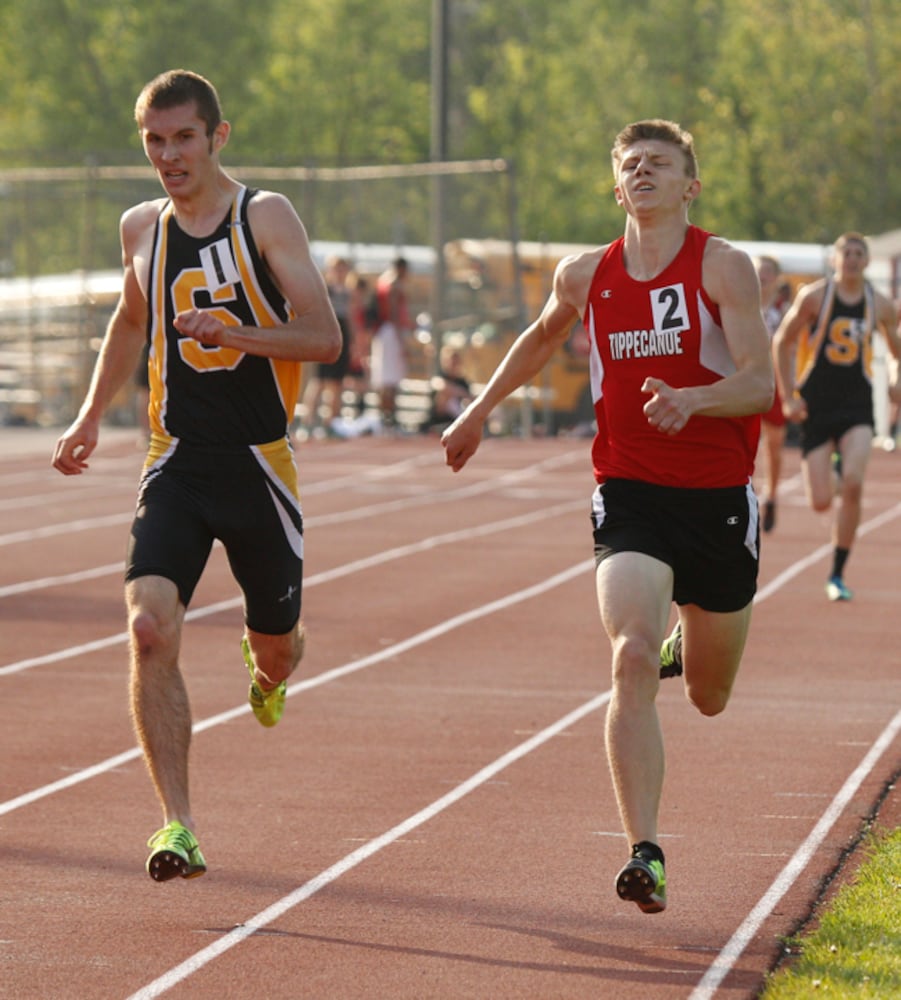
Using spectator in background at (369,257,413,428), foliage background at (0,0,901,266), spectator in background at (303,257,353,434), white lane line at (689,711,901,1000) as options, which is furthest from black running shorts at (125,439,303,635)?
foliage background at (0,0,901,266)

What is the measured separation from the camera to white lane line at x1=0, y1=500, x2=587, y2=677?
10984 mm

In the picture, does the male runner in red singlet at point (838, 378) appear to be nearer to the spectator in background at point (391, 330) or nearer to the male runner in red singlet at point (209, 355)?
the male runner in red singlet at point (209, 355)

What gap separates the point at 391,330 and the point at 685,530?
64.3ft

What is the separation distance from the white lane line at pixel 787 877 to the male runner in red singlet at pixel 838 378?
4.24 m

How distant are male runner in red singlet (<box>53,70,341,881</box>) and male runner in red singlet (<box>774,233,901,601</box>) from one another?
7.06m

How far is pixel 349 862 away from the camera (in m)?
6.74

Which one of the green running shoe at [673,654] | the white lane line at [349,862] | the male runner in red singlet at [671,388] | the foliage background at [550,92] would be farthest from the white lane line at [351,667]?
the foliage background at [550,92]

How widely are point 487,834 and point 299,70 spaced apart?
51.2 meters

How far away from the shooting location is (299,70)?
56750 mm

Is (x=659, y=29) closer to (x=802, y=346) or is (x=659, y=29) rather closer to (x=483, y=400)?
(x=802, y=346)

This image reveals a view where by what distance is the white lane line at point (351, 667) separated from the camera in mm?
7852

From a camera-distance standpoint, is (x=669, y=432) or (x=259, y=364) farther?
(x=259, y=364)

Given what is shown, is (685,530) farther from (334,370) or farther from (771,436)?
(334,370)

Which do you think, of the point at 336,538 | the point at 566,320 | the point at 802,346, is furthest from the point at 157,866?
the point at 336,538
